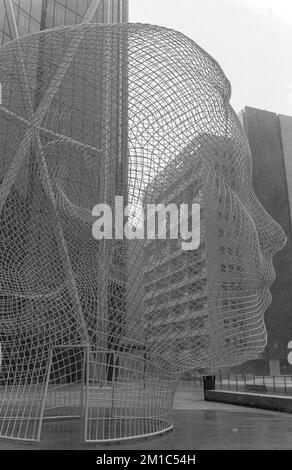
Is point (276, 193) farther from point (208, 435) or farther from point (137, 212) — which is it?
point (137, 212)

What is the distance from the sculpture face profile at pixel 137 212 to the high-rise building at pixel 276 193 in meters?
48.8

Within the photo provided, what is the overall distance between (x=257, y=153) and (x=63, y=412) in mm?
57223

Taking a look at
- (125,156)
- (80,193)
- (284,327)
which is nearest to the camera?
(125,156)

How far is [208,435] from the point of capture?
8758 mm

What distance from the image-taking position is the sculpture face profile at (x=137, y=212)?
8.48 meters

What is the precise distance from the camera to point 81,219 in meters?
10.0

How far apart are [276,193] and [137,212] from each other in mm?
58812

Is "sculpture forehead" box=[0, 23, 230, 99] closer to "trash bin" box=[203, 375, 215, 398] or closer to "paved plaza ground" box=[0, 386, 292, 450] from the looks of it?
"paved plaza ground" box=[0, 386, 292, 450]

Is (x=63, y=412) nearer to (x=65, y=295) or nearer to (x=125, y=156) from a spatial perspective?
(x=65, y=295)

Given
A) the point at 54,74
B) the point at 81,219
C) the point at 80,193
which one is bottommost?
the point at 81,219

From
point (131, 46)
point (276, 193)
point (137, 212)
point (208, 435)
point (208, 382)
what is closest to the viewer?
point (137, 212)

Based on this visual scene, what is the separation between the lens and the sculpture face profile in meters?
8.48

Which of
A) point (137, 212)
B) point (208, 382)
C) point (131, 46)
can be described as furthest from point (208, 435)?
point (208, 382)
